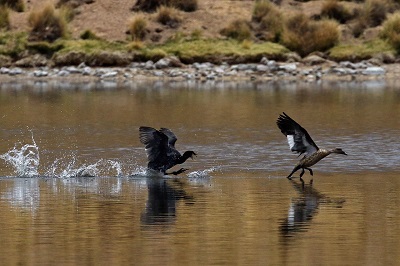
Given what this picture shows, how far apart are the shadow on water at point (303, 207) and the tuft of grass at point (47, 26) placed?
2642cm

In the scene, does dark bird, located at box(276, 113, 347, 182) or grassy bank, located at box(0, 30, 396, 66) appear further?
grassy bank, located at box(0, 30, 396, 66)

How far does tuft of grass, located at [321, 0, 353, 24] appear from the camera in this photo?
143 ft

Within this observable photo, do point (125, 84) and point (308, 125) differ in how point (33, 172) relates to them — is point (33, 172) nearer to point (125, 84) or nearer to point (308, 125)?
point (308, 125)

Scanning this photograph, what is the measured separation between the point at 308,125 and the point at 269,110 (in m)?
3.16

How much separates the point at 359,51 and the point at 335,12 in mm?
3758

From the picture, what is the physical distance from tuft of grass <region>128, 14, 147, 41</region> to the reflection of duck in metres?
24.7

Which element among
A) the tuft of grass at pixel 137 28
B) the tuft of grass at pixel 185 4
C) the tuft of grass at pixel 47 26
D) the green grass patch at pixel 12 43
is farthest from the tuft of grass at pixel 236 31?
the green grass patch at pixel 12 43

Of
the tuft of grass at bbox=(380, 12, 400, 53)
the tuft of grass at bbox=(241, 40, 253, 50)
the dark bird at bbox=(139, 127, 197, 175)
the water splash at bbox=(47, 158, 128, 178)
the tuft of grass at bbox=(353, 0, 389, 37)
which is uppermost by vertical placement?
the tuft of grass at bbox=(353, 0, 389, 37)

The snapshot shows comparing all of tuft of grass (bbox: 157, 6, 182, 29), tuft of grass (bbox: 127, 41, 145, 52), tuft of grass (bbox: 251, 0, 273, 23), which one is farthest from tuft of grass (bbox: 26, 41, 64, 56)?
tuft of grass (bbox: 251, 0, 273, 23)

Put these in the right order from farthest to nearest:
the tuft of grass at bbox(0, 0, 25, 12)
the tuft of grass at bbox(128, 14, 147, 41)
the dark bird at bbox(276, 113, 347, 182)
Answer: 1. the tuft of grass at bbox(0, 0, 25, 12)
2. the tuft of grass at bbox(128, 14, 147, 41)
3. the dark bird at bbox(276, 113, 347, 182)

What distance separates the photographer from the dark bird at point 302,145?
16562mm

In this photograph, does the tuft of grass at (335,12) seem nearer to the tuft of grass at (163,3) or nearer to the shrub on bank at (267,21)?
the shrub on bank at (267,21)

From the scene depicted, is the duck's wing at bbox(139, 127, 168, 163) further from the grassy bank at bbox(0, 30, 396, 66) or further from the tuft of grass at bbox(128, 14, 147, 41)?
the tuft of grass at bbox(128, 14, 147, 41)

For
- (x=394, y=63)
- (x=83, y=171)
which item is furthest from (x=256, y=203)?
(x=394, y=63)
